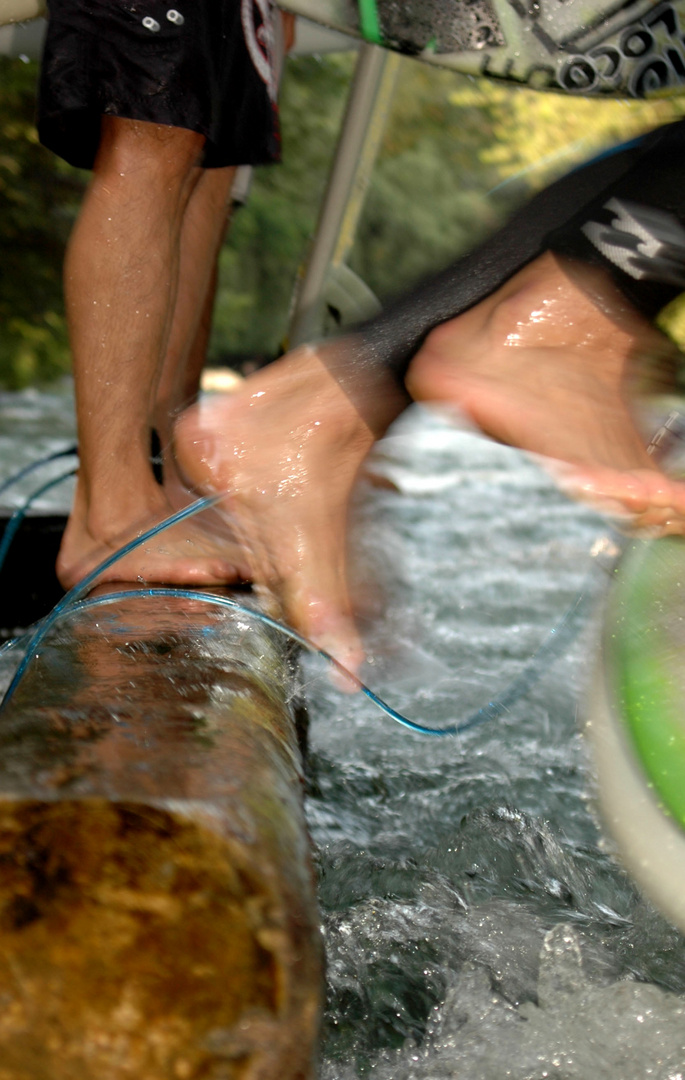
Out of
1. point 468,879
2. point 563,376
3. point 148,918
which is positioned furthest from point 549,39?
point 148,918

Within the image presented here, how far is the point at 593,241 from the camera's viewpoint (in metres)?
1.13

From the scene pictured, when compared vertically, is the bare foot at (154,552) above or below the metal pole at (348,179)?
below

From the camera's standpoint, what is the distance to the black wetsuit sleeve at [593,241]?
3.61 ft

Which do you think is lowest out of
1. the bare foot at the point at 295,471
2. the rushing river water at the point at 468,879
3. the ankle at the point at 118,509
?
the rushing river water at the point at 468,879

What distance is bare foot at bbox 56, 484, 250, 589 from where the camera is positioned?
114 cm

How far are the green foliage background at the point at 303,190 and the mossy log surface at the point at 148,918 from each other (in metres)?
5.72

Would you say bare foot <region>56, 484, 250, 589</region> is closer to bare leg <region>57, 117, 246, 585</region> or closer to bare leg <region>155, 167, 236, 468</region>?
bare leg <region>57, 117, 246, 585</region>

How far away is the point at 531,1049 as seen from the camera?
793 mm

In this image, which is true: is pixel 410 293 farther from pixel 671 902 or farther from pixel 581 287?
pixel 671 902

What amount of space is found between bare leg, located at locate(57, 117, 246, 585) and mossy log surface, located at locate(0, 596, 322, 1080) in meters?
0.67

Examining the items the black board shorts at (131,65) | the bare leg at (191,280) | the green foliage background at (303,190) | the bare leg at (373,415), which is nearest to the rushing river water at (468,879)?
the bare leg at (373,415)

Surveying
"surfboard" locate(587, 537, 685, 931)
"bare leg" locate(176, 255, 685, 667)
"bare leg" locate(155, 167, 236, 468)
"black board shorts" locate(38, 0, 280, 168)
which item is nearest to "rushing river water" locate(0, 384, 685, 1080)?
"surfboard" locate(587, 537, 685, 931)

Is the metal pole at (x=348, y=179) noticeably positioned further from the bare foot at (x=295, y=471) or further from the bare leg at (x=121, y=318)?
the bare foot at (x=295, y=471)

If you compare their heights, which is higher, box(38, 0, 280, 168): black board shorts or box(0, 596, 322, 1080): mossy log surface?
box(38, 0, 280, 168): black board shorts
